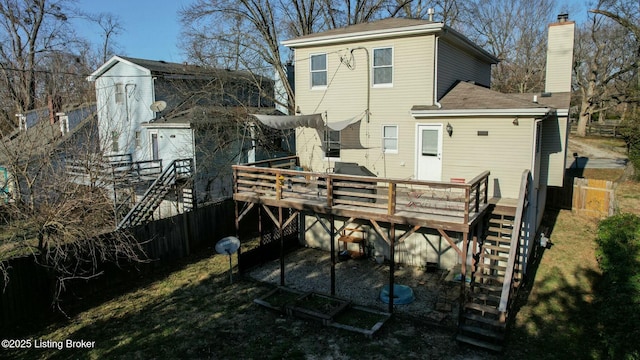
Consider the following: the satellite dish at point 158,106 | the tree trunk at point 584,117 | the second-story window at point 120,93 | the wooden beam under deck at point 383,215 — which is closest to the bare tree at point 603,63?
the tree trunk at point 584,117

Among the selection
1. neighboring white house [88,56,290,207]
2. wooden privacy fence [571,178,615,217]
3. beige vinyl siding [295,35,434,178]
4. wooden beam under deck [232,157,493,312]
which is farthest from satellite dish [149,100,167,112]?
wooden privacy fence [571,178,615,217]

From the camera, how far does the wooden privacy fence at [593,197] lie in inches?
652

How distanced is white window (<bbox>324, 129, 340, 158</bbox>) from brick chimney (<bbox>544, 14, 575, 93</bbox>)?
26.1 feet

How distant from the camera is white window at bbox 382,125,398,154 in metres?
14.1

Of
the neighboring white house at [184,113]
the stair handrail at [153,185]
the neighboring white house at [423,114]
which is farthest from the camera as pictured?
the neighboring white house at [184,113]

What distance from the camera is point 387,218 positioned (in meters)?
10.4

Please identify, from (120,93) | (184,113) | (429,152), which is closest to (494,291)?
(429,152)

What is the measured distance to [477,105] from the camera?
12125 millimetres

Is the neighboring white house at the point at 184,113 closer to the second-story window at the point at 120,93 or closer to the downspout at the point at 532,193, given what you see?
the second-story window at the point at 120,93

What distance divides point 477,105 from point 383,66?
3493mm

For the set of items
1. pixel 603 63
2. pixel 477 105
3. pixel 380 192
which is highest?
pixel 603 63

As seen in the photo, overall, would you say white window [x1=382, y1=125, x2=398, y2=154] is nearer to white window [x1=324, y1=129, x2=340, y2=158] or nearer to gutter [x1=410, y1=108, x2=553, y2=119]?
gutter [x1=410, y1=108, x2=553, y2=119]

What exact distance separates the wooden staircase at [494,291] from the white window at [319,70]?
7.50 meters

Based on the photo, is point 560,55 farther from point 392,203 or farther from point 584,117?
point 584,117
